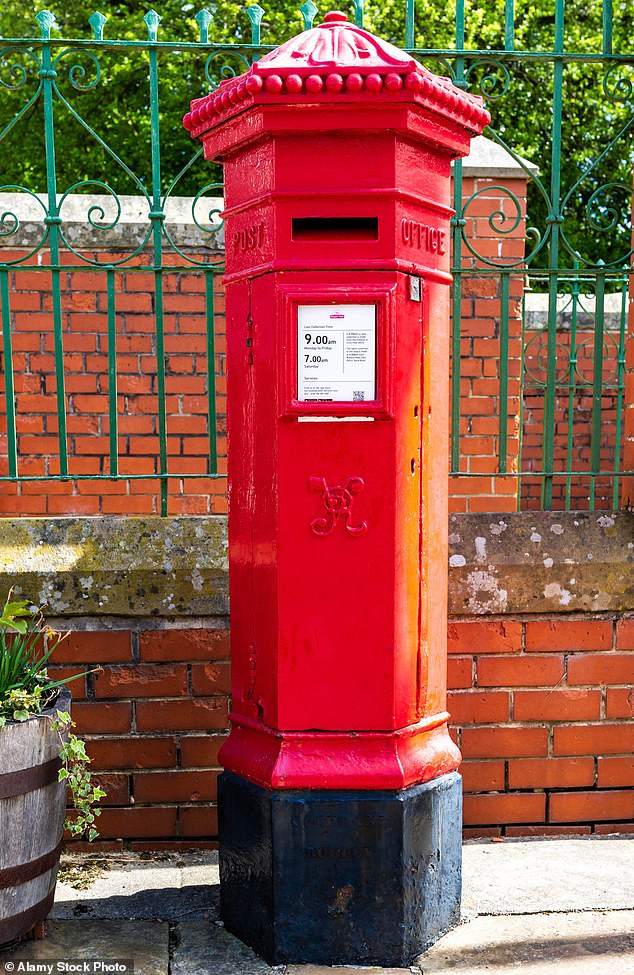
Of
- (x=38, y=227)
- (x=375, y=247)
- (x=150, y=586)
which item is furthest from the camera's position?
(x=38, y=227)

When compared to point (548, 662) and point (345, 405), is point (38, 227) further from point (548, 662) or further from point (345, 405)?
point (548, 662)

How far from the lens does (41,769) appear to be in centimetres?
248

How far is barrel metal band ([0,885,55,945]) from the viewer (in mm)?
2451

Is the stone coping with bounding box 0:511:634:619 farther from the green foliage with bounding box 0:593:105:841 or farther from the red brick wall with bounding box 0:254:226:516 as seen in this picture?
the red brick wall with bounding box 0:254:226:516

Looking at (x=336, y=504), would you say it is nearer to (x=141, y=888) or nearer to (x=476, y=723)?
(x=476, y=723)

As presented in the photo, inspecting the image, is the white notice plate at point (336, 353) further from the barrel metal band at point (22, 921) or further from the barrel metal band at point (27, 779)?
the barrel metal band at point (22, 921)

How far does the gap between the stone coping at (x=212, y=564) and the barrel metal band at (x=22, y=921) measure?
0.89m

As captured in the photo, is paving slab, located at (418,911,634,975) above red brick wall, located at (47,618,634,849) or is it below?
below

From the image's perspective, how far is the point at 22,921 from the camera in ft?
8.18

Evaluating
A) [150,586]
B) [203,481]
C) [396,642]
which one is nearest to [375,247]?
[396,642]

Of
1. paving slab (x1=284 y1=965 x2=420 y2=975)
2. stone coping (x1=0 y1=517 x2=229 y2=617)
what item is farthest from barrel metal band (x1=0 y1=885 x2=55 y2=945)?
stone coping (x1=0 y1=517 x2=229 y2=617)

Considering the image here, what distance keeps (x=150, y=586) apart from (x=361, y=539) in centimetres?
95

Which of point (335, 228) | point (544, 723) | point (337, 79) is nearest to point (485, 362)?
point (544, 723)

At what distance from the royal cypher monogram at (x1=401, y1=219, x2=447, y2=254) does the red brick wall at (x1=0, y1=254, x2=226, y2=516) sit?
215cm
